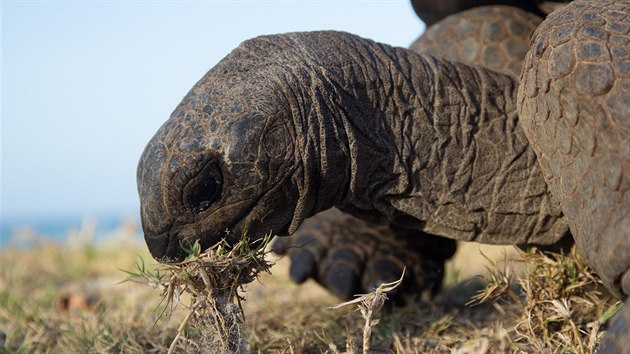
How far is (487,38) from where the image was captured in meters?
3.50

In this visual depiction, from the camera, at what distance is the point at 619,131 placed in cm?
210

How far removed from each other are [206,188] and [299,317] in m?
1.26

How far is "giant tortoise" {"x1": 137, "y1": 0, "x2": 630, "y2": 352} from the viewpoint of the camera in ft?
7.23

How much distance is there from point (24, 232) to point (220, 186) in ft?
19.7

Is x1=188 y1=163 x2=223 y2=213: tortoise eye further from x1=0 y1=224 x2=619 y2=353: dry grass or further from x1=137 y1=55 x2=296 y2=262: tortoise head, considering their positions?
x1=0 y1=224 x2=619 y2=353: dry grass

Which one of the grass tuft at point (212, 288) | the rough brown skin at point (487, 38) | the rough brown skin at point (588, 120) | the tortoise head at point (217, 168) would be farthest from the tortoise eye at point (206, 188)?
the rough brown skin at point (487, 38)

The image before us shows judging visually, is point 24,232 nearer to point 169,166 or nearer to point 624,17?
point 169,166

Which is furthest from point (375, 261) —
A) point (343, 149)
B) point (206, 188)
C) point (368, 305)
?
point (368, 305)

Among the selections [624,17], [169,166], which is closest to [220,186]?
[169,166]

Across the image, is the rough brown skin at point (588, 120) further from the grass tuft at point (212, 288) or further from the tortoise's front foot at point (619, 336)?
the grass tuft at point (212, 288)

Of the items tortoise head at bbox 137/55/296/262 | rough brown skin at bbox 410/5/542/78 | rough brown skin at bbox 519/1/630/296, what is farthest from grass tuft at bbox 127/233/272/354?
rough brown skin at bbox 410/5/542/78

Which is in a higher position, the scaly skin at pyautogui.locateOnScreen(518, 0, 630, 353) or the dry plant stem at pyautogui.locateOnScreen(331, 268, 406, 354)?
the scaly skin at pyautogui.locateOnScreen(518, 0, 630, 353)

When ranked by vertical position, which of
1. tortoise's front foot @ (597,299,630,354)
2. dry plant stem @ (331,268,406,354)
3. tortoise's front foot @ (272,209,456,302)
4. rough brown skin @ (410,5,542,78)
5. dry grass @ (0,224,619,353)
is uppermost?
rough brown skin @ (410,5,542,78)

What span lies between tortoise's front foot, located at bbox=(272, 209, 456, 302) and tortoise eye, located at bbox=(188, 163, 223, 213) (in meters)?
1.45
